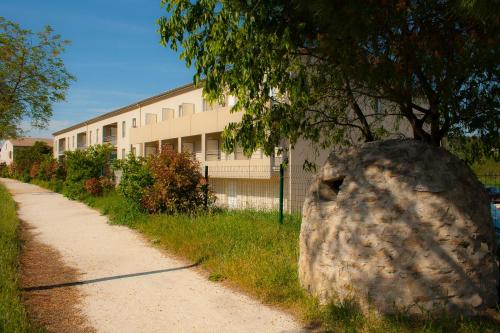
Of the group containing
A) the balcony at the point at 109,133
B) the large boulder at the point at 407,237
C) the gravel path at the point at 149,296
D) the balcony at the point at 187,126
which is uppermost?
the balcony at the point at 109,133

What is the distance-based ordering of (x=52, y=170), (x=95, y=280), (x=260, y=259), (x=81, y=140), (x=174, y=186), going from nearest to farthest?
(x=95, y=280), (x=260, y=259), (x=174, y=186), (x=52, y=170), (x=81, y=140)

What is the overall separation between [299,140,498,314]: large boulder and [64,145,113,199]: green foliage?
59.2ft

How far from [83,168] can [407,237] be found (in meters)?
20.4

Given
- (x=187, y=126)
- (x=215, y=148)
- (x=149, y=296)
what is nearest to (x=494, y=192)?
(x=149, y=296)

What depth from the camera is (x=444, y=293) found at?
453 cm

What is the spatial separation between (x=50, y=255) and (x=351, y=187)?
6.05 m

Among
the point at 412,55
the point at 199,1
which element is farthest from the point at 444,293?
the point at 199,1

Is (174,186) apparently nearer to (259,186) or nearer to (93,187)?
(259,186)

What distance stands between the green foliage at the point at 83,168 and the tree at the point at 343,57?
16278mm

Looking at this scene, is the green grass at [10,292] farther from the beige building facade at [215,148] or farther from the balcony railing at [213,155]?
the balcony railing at [213,155]

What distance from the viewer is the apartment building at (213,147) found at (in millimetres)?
17047

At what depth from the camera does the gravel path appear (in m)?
4.70

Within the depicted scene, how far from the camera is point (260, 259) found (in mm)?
6848

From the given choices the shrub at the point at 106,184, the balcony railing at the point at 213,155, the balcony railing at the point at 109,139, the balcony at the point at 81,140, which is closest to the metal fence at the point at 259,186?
the balcony railing at the point at 213,155
